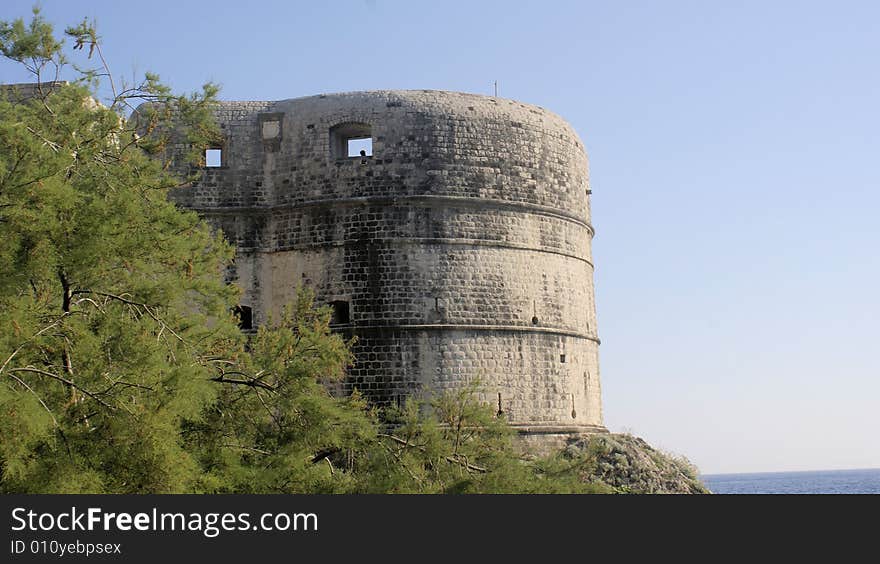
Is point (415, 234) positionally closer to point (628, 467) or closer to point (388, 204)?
point (388, 204)

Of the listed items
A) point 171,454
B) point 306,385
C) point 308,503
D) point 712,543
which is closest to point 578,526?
point 712,543

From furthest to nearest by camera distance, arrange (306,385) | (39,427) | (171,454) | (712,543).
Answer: (306,385)
(171,454)
(39,427)
(712,543)

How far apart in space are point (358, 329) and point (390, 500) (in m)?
10.4

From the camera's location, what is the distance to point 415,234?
17797 mm

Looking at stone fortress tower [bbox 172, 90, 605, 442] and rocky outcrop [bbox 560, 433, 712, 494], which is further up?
stone fortress tower [bbox 172, 90, 605, 442]

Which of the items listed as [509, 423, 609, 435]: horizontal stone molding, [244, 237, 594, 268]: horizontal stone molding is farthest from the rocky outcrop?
[244, 237, 594, 268]: horizontal stone molding

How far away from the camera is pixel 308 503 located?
7273 mm

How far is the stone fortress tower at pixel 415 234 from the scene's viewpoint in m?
17.6

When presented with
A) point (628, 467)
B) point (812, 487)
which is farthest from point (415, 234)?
point (812, 487)

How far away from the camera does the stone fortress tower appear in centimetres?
1758

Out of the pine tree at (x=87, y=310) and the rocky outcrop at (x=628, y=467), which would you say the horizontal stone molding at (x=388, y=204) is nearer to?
the rocky outcrop at (x=628, y=467)

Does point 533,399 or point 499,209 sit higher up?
point 499,209

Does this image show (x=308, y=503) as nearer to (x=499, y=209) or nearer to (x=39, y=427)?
(x=39, y=427)

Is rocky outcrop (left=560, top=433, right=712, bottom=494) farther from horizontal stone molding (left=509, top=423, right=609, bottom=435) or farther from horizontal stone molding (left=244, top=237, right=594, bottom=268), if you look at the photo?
horizontal stone molding (left=244, top=237, right=594, bottom=268)
